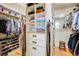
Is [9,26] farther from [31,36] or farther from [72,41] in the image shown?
[72,41]

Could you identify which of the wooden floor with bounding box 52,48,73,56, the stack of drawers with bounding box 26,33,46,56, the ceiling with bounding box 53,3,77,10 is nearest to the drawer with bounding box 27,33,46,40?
the stack of drawers with bounding box 26,33,46,56

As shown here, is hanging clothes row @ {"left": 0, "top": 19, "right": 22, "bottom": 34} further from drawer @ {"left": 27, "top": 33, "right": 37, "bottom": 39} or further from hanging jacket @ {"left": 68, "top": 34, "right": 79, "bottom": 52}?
hanging jacket @ {"left": 68, "top": 34, "right": 79, "bottom": 52}

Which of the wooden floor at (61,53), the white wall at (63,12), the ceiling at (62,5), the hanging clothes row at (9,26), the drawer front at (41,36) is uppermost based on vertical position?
the ceiling at (62,5)

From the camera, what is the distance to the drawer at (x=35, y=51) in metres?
1.76

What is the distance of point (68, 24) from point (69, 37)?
154mm

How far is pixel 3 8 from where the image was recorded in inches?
67.3

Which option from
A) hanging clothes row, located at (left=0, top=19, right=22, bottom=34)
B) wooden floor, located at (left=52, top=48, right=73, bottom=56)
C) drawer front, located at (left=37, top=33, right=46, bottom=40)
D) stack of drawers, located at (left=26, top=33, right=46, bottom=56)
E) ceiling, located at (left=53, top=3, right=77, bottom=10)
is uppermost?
ceiling, located at (left=53, top=3, right=77, bottom=10)

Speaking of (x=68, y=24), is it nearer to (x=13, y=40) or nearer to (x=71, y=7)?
(x=71, y=7)

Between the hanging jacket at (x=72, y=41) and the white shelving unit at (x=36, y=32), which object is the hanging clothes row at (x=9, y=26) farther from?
the hanging jacket at (x=72, y=41)

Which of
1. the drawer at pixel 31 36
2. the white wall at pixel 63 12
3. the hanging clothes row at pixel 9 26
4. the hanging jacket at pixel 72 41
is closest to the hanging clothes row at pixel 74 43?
the hanging jacket at pixel 72 41

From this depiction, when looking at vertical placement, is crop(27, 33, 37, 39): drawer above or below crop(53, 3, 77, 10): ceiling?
below

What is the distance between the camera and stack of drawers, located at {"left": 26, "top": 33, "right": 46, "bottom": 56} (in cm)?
176

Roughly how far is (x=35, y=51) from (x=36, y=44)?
85 millimetres

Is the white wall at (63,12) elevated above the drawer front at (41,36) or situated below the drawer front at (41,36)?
above
